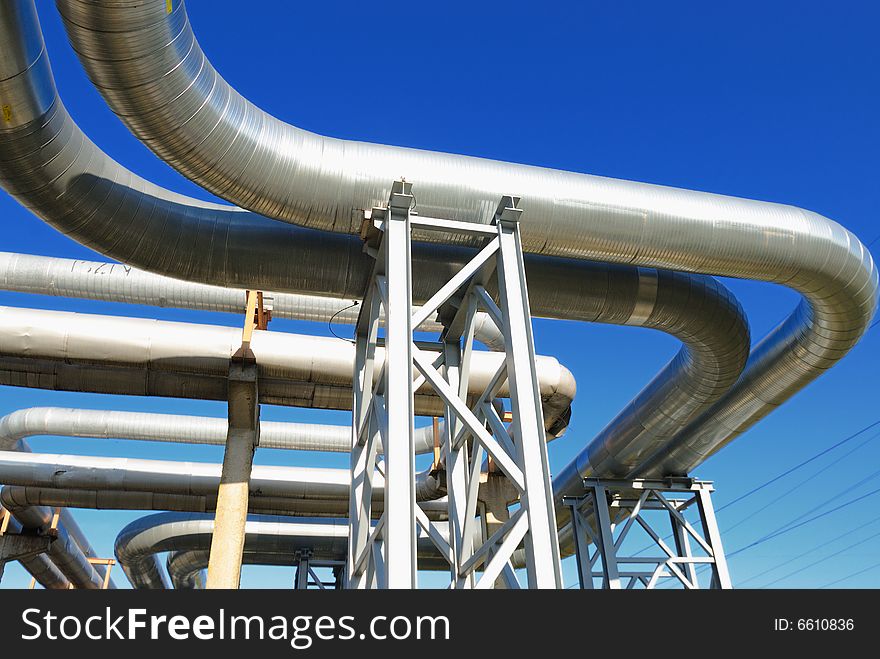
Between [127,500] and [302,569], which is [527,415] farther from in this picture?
[302,569]

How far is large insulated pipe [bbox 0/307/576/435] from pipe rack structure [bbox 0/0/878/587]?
28mm

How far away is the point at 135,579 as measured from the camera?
21.4 metres

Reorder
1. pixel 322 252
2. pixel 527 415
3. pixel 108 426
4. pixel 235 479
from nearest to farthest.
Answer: pixel 527 415, pixel 322 252, pixel 235 479, pixel 108 426

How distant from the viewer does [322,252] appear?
7.73 meters

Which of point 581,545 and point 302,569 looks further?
point 302,569

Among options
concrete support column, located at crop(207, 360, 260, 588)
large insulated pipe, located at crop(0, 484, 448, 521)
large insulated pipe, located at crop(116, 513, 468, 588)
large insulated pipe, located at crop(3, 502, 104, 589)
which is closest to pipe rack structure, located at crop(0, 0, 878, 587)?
concrete support column, located at crop(207, 360, 260, 588)

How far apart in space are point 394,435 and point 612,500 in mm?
10107

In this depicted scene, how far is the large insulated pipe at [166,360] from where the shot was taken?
30.9 feet

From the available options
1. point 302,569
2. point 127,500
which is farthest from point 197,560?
point 127,500

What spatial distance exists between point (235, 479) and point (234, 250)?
3841 mm

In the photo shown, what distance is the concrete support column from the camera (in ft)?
29.0

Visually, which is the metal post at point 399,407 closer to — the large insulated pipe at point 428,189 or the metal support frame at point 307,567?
the large insulated pipe at point 428,189
